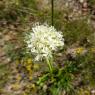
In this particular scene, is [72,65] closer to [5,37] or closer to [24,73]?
[24,73]

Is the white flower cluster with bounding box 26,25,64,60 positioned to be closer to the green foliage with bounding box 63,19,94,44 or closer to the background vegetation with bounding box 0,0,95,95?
the background vegetation with bounding box 0,0,95,95

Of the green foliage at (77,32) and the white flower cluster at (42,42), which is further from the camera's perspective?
the green foliage at (77,32)

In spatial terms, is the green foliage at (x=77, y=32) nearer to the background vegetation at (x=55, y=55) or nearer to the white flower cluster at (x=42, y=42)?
the background vegetation at (x=55, y=55)

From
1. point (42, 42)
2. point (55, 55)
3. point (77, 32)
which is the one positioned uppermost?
point (42, 42)

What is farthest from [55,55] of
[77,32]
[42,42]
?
[42,42]

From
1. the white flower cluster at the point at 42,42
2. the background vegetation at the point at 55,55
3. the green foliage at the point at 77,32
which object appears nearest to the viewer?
the white flower cluster at the point at 42,42

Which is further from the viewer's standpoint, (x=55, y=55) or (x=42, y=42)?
(x=55, y=55)

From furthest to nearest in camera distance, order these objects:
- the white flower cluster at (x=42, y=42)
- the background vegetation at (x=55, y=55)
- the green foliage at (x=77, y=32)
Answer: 1. the green foliage at (x=77, y=32)
2. the background vegetation at (x=55, y=55)
3. the white flower cluster at (x=42, y=42)

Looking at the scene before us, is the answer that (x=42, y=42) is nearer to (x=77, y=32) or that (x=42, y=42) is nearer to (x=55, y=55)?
(x=55, y=55)

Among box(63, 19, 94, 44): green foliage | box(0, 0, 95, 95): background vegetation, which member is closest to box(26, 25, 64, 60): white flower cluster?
box(0, 0, 95, 95): background vegetation

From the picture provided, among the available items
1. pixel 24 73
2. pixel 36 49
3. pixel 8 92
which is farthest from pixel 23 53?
pixel 36 49

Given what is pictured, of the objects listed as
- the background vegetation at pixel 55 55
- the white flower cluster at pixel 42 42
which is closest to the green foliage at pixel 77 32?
the background vegetation at pixel 55 55

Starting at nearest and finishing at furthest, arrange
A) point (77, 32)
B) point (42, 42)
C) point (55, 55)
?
point (42, 42) < point (55, 55) < point (77, 32)
